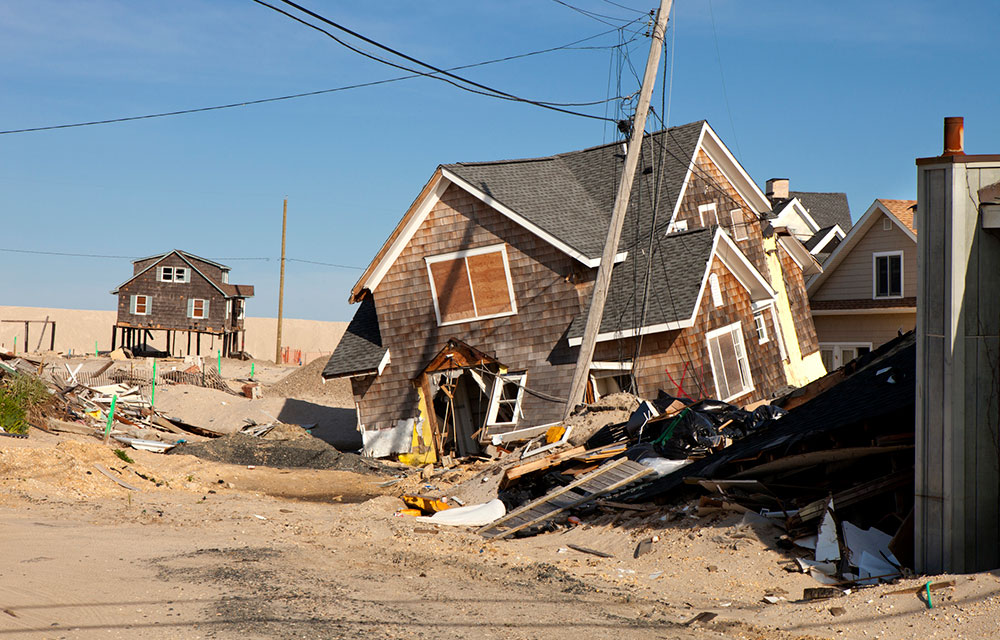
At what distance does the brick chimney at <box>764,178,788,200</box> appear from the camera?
41.8 meters

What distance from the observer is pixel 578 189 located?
25.8 metres

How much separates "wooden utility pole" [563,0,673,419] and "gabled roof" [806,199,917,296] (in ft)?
48.8

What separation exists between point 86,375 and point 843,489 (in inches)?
1103

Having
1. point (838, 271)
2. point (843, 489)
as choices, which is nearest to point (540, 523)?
point (843, 489)

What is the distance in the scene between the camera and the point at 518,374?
21969 mm

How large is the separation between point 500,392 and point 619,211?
6411 millimetres

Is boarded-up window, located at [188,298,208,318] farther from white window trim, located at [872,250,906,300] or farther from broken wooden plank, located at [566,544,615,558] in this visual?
broken wooden plank, located at [566,544,615,558]

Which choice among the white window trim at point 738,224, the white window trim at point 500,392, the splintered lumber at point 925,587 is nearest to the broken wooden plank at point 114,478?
the white window trim at point 500,392

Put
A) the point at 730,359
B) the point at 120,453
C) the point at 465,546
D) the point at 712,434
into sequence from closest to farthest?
the point at 465,546, the point at 712,434, the point at 120,453, the point at 730,359

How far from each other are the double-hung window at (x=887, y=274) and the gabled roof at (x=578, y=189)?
5.32 metres

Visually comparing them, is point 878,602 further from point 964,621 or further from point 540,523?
point 540,523

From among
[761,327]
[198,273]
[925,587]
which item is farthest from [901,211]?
[198,273]

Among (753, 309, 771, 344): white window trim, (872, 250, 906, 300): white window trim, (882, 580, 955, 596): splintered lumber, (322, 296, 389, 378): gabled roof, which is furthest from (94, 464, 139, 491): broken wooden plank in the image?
(872, 250, 906, 300): white window trim

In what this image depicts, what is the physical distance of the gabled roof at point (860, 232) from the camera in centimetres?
2948
